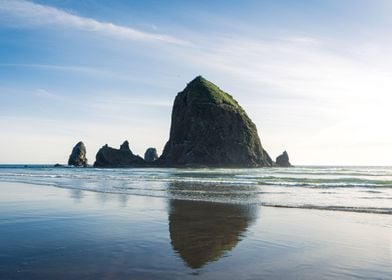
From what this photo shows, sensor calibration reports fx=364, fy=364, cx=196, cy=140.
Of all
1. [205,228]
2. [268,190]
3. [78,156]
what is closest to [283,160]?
[78,156]

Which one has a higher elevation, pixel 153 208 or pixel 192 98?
pixel 192 98

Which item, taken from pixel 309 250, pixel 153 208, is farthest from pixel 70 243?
pixel 153 208

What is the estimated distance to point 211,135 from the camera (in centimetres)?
14062

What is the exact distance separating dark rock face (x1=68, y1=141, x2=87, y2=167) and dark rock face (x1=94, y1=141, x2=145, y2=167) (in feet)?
123

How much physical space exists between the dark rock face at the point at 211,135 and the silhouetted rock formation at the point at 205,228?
4410 inches

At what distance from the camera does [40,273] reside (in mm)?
6801

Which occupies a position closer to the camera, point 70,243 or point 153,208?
point 70,243

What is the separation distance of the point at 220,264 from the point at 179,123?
144 metres

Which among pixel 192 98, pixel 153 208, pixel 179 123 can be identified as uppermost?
pixel 192 98

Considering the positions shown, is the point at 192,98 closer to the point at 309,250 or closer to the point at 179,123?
the point at 179,123

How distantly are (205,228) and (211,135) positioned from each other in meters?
128

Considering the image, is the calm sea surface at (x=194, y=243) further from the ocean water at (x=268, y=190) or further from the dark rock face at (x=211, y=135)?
the dark rock face at (x=211, y=135)

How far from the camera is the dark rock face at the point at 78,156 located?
634ft

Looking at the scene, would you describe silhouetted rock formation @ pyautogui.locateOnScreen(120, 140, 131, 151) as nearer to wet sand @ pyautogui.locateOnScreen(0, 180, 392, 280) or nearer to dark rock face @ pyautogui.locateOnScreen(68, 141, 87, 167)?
dark rock face @ pyautogui.locateOnScreen(68, 141, 87, 167)
